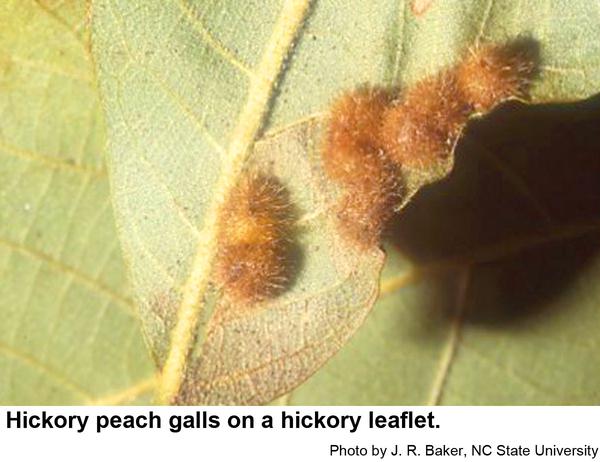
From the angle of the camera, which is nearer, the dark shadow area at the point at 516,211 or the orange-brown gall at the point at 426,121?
the orange-brown gall at the point at 426,121

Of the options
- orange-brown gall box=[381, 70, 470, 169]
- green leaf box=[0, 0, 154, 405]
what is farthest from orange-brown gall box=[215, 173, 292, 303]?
green leaf box=[0, 0, 154, 405]

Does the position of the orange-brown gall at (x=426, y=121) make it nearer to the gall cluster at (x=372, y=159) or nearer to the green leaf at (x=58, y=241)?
the gall cluster at (x=372, y=159)

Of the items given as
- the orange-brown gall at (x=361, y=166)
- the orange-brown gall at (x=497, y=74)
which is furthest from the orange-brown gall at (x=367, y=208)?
the orange-brown gall at (x=497, y=74)

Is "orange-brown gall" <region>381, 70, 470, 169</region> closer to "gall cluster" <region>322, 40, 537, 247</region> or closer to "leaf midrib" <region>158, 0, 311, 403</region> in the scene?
"gall cluster" <region>322, 40, 537, 247</region>

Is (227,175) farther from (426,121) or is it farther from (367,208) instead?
(426,121)

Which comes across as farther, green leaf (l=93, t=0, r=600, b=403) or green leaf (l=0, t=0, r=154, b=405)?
green leaf (l=0, t=0, r=154, b=405)

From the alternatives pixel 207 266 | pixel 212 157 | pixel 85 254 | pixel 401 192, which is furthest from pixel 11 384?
pixel 401 192
